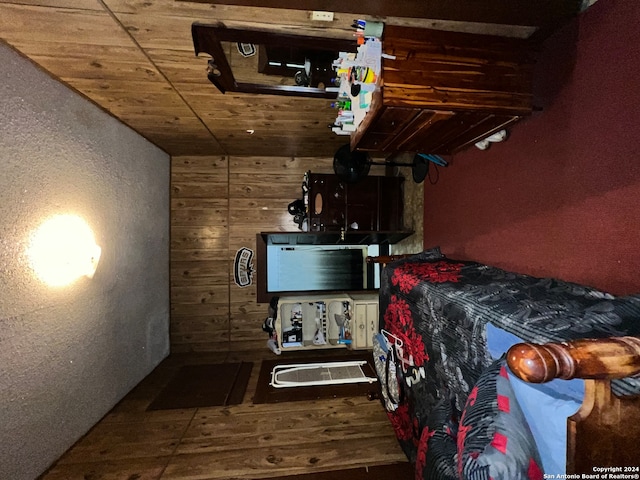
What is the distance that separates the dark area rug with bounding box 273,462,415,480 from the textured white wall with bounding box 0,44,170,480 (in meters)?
1.40

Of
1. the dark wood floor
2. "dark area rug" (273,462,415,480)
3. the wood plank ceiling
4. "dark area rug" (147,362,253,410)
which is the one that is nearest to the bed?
"dark area rug" (273,462,415,480)

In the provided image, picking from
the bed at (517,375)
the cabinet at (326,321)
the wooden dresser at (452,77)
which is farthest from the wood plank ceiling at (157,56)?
the cabinet at (326,321)

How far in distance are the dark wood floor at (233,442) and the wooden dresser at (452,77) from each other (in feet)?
6.51

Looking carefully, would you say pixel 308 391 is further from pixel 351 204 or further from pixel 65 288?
pixel 65 288

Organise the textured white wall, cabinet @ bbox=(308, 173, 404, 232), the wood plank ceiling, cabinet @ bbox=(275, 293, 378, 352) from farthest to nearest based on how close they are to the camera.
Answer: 1. cabinet @ bbox=(275, 293, 378, 352)
2. cabinet @ bbox=(308, 173, 404, 232)
3. the textured white wall
4. the wood plank ceiling

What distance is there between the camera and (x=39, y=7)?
1.19 meters

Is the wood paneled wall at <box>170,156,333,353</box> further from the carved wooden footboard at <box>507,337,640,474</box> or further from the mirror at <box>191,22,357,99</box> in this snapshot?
the carved wooden footboard at <box>507,337,640,474</box>

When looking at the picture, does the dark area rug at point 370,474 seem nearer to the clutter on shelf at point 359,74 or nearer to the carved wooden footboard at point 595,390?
the carved wooden footboard at point 595,390

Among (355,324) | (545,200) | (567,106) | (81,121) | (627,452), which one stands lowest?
(355,324)

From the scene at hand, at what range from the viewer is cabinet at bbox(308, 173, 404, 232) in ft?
9.70

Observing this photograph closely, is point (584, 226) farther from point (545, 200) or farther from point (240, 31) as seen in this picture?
point (240, 31)

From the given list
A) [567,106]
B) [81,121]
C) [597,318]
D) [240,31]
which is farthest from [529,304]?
[81,121]

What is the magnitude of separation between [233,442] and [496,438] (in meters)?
1.84

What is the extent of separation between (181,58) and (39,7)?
1.77ft
